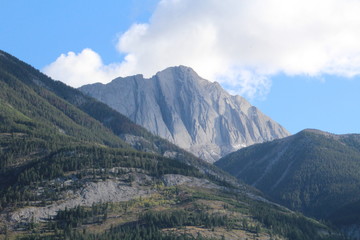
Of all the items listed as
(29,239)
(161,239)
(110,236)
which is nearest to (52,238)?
(29,239)

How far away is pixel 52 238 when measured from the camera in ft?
644

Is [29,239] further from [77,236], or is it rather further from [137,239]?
[137,239]

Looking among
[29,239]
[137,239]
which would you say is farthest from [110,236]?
[29,239]

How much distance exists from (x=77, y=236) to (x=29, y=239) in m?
18.5

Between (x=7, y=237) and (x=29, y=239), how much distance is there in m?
9.38

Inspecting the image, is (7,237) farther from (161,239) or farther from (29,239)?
(161,239)

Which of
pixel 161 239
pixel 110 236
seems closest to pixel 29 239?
pixel 110 236

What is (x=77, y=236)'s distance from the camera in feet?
649

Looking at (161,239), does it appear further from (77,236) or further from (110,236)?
(77,236)

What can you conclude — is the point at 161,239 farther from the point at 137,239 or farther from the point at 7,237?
the point at 7,237

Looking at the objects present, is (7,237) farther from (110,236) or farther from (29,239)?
(110,236)

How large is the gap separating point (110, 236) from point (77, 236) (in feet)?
41.5

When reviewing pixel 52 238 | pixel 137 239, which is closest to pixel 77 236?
pixel 52 238

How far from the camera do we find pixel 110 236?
655ft
